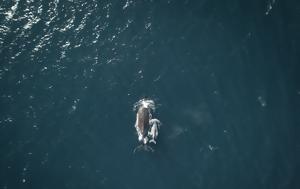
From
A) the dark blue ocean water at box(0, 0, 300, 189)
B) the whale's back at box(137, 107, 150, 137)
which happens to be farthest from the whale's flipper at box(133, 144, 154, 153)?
the whale's back at box(137, 107, 150, 137)

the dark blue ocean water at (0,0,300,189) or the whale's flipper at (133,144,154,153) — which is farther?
the whale's flipper at (133,144,154,153)

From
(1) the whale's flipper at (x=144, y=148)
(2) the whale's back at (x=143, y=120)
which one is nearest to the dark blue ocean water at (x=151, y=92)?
(1) the whale's flipper at (x=144, y=148)

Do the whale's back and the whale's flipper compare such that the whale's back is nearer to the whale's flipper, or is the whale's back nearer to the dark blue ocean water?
the whale's flipper

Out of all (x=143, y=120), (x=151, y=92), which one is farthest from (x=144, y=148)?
(x=151, y=92)

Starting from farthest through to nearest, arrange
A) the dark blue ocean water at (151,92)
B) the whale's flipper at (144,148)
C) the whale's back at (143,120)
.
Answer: the whale's flipper at (144,148) < the whale's back at (143,120) < the dark blue ocean water at (151,92)

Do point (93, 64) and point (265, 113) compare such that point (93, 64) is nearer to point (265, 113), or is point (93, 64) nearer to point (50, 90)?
point (50, 90)

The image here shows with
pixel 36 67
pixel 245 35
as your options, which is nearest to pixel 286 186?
pixel 245 35

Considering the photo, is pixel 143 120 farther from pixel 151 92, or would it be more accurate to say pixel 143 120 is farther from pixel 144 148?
pixel 151 92

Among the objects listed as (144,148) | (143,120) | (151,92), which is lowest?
(144,148)

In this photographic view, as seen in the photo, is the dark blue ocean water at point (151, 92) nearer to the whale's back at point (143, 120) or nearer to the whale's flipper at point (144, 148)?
the whale's flipper at point (144, 148)
